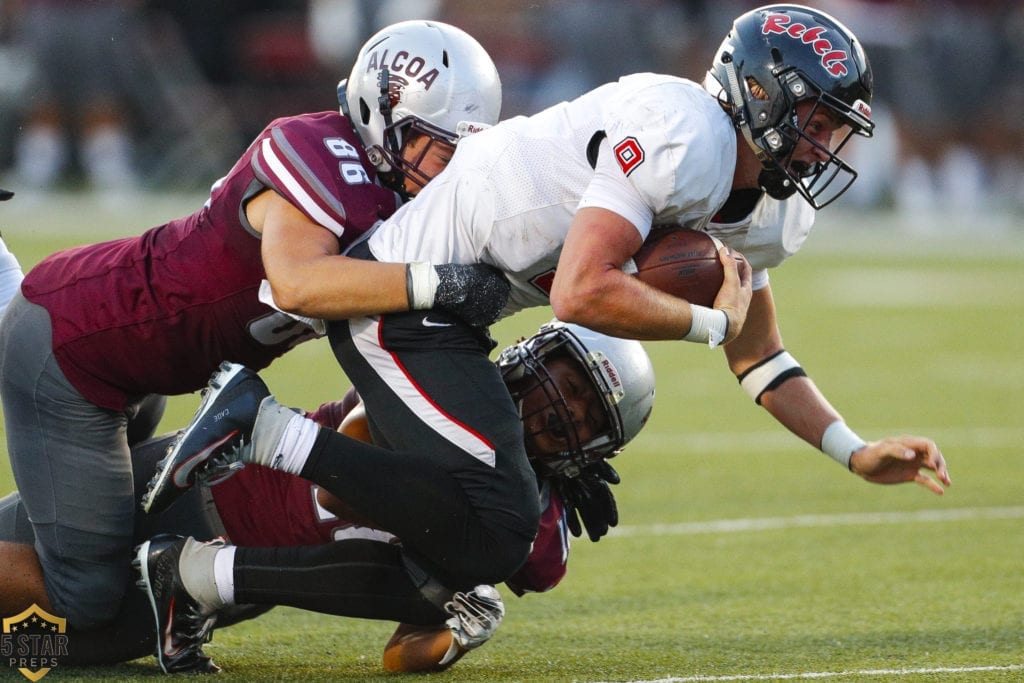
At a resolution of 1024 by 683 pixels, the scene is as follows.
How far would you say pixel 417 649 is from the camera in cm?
352

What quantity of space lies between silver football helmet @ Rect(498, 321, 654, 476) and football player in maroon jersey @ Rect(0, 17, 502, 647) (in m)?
0.51

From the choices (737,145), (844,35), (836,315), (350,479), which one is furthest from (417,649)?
(836,315)

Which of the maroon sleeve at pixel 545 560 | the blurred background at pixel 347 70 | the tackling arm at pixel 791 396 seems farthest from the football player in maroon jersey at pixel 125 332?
the blurred background at pixel 347 70

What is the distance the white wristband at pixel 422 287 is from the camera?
3.35 meters

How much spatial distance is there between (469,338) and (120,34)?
1400 centimetres

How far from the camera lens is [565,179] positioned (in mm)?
3365

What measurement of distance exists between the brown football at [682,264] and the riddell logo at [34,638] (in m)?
1.66

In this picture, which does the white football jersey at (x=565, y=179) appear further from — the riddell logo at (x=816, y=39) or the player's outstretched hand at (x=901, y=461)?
the player's outstretched hand at (x=901, y=461)

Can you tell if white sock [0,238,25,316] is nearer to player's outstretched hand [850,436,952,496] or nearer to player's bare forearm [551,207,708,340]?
player's bare forearm [551,207,708,340]

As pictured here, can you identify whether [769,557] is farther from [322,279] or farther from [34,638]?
[34,638]

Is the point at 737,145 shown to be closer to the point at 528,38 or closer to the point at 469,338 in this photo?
the point at 469,338

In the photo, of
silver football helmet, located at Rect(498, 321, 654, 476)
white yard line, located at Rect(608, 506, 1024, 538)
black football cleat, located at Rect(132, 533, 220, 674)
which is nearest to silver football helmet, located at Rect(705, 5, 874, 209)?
silver football helmet, located at Rect(498, 321, 654, 476)

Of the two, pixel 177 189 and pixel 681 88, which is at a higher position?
pixel 681 88

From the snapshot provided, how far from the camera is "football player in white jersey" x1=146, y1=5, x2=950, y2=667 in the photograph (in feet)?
10.8
